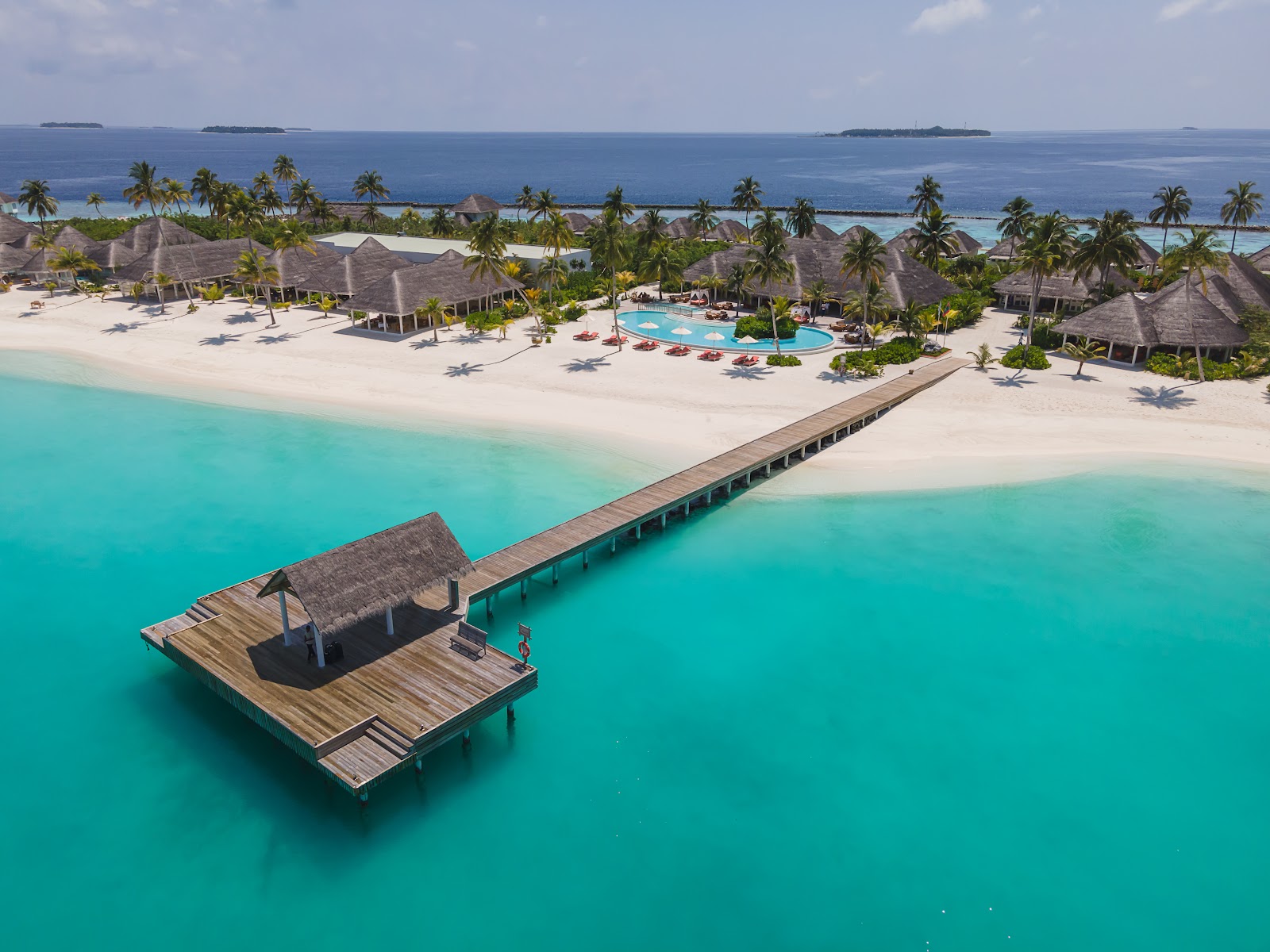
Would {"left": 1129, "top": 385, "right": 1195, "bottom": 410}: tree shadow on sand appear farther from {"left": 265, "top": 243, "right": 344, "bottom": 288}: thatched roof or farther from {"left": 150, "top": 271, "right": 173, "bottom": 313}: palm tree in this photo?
{"left": 150, "top": 271, "right": 173, "bottom": 313}: palm tree

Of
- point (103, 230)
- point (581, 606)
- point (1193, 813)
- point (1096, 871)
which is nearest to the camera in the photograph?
point (1096, 871)

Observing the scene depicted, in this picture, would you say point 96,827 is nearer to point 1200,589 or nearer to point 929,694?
point 929,694

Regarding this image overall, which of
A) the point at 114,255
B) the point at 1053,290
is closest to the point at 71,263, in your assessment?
the point at 114,255

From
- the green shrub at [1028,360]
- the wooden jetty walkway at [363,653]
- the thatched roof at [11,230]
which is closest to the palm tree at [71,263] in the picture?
the thatched roof at [11,230]

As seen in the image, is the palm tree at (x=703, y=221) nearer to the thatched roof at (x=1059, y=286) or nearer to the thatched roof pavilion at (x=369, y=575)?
the thatched roof at (x=1059, y=286)

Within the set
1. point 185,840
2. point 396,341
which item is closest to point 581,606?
point 185,840

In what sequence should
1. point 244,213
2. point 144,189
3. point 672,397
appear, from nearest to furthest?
point 672,397
point 244,213
point 144,189

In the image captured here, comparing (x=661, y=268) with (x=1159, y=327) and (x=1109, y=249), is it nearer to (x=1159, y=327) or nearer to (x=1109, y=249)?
(x=1109, y=249)
